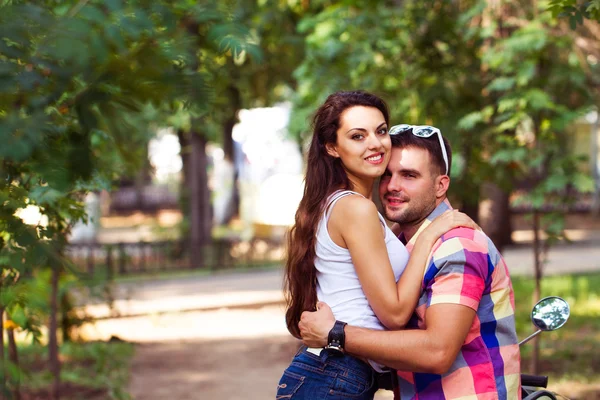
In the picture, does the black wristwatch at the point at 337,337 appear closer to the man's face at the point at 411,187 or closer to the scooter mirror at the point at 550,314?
the man's face at the point at 411,187

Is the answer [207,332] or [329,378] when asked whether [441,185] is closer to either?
[329,378]

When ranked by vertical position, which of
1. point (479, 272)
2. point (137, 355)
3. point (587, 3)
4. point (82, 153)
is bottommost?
point (137, 355)

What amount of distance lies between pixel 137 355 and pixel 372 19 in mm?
4836

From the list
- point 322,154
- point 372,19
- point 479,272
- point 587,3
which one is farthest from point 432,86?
point 479,272

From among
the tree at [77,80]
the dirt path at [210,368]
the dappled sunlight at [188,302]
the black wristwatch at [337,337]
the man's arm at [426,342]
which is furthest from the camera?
the dappled sunlight at [188,302]

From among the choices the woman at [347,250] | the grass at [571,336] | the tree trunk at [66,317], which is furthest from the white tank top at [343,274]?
the tree trunk at [66,317]

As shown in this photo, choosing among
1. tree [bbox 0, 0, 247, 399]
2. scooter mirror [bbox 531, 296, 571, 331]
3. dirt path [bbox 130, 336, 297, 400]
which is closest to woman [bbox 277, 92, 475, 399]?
scooter mirror [bbox 531, 296, 571, 331]

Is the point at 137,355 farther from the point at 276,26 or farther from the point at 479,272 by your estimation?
the point at 479,272

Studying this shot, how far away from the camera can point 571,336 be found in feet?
34.8

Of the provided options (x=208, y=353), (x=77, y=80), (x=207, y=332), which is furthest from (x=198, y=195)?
(x=77, y=80)

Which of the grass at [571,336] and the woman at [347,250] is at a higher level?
the woman at [347,250]

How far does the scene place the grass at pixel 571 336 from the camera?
8398mm

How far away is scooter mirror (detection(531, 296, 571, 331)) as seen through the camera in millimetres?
3011

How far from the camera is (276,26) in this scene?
14305mm
